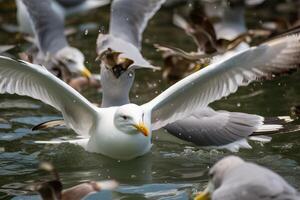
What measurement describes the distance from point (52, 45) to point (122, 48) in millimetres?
1892

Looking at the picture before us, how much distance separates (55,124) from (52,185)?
80.2 inches

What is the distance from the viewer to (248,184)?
436cm

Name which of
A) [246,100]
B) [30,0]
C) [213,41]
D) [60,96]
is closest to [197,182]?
[60,96]

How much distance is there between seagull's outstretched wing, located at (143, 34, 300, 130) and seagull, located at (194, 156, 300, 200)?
1279 millimetres

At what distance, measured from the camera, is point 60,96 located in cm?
606

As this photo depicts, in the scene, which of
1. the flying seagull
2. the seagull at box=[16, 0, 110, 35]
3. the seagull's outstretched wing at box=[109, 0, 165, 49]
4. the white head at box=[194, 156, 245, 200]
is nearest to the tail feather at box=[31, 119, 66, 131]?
the flying seagull

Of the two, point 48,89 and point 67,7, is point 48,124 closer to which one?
point 48,89

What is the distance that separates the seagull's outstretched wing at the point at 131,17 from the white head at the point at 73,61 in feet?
2.38

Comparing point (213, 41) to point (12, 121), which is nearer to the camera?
point (12, 121)

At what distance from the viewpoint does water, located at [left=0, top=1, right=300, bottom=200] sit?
5.69 metres

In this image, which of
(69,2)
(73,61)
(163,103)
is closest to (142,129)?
(163,103)

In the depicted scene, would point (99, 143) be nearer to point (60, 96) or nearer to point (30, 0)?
point (60, 96)

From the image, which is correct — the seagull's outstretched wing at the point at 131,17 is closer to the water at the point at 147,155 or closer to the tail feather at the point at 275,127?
the water at the point at 147,155

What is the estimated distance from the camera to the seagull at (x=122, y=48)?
661cm
